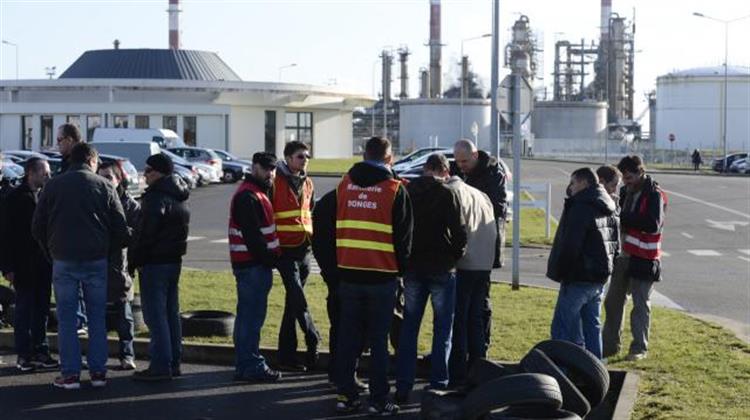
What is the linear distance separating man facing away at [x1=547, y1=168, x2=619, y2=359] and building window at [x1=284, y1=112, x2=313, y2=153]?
7785 cm

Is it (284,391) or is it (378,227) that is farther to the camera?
(284,391)

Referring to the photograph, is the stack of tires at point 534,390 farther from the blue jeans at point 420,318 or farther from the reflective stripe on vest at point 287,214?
the reflective stripe on vest at point 287,214

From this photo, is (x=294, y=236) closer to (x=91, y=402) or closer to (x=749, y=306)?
(x=91, y=402)

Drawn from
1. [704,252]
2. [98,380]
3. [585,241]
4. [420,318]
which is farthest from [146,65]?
[420,318]

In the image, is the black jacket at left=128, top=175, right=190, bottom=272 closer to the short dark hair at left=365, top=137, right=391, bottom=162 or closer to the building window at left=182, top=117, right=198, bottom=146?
the short dark hair at left=365, top=137, right=391, bottom=162

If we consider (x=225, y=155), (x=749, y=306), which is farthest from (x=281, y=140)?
(x=749, y=306)

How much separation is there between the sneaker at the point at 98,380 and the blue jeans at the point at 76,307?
0.10 ft

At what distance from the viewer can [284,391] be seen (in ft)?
32.7

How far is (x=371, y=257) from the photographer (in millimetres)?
9031

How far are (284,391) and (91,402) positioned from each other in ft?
5.18

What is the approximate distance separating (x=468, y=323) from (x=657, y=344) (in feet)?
8.52

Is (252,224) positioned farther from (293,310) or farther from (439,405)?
(439,405)

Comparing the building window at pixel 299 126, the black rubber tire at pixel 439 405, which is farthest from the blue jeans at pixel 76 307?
the building window at pixel 299 126

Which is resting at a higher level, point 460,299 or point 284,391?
point 460,299
